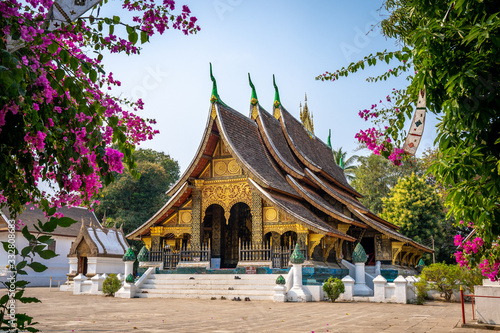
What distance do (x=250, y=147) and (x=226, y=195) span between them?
7.01 ft

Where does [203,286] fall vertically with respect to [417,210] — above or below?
below

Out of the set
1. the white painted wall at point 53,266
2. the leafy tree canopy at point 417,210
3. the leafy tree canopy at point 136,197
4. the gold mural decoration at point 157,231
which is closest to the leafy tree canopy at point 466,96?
the gold mural decoration at point 157,231

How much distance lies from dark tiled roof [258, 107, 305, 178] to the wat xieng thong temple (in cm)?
4

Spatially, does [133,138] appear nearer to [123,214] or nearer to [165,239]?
[165,239]

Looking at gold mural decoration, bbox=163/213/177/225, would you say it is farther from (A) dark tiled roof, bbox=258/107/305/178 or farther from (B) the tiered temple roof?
(A) dark tiled roof, bbox=258/107/305/178

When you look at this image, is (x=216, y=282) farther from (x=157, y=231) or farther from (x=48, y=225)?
(x=48, y=225)

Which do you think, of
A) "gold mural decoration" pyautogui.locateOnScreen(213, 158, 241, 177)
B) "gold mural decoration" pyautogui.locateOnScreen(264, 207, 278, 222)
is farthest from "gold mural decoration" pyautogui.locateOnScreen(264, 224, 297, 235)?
"gold mural decoration" pyautogui.locateOnScreen(213, 158, 241, 177)

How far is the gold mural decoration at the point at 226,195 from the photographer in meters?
15.9

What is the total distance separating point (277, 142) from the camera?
18797 mm

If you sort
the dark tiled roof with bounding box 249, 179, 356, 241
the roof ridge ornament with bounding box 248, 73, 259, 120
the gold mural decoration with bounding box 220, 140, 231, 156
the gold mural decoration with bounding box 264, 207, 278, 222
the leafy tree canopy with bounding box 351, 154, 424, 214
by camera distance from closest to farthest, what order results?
the dark tiled roof with bounding box 249, 179, 356, 241, the gold mural decoration with bounding box 264, 207, 278, 222, the gold mural decoration with bounding box 220, 140, 231, 156, the roof ridge ornament with bounding box 248, 73, 259, 120, the leafy tree canopy with bounding box 351, 154, 424, 214

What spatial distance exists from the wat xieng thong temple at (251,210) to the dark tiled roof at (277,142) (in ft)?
0.14

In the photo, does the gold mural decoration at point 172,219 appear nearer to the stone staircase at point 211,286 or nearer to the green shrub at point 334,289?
the stone staircase at point 211,286

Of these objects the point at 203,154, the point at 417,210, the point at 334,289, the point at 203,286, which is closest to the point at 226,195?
the point at 203,154

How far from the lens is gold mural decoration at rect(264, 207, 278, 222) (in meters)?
15.2
